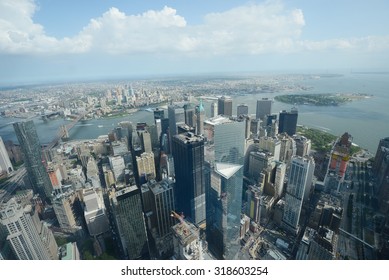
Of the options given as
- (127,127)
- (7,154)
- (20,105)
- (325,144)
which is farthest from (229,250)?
(20,105)

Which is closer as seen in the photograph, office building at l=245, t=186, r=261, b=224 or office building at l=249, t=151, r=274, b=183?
office building at l=245, t=186, r=261, b=224

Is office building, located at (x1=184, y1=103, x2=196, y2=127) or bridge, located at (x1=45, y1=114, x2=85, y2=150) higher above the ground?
office building, located at (x1=184, y1=103, x2=196, y2=127)

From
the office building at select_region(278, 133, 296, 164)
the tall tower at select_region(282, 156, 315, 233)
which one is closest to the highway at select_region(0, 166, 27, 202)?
the tall tower at select_region(282, 156, 315, 233)

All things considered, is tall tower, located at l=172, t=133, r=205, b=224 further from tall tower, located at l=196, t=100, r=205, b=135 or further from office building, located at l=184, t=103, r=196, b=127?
tall tower, located at l=196, t=100, r=205, b=135

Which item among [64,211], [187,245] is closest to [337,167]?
[187,245]

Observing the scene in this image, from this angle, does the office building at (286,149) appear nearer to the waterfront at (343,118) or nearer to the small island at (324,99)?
the waterfront at (343,118)

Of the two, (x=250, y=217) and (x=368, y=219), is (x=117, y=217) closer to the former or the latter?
(x=250, y=217)
